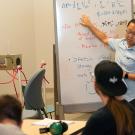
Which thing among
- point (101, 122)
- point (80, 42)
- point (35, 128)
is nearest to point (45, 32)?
point (80, 42)

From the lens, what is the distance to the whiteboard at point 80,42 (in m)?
3.78

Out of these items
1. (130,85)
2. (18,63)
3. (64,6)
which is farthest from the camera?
(18,63)

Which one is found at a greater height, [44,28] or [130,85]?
[44,28]

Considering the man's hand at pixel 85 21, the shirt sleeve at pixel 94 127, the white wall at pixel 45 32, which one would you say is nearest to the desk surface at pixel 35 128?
the shirt sleeve at pixel 94 127

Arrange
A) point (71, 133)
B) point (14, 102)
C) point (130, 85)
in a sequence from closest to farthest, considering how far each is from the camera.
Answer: point (14, 102) → point (71, 133) → point (130, 85)

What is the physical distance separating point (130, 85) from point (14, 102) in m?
2.18

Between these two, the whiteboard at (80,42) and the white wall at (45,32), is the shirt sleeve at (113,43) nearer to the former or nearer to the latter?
the whiteboard at (80,42)

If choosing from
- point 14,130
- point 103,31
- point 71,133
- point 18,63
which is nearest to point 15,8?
point 18,63

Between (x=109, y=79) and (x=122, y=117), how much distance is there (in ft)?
0.75

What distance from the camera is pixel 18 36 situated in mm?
4723

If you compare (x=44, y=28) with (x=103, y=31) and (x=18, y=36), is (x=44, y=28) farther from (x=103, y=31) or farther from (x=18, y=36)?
(x=103, y=31)

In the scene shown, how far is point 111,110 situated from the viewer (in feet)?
6.20

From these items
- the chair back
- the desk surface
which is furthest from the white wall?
the desk surface

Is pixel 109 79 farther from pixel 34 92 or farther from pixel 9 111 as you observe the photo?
pixel 34 92
